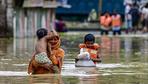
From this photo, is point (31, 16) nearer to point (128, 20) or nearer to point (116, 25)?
point (116, 25)

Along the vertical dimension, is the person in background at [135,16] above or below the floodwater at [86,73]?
below

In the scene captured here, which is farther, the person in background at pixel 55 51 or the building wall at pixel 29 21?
the building wall at pixel 29 21

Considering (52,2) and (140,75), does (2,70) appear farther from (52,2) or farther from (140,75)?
(52,2)

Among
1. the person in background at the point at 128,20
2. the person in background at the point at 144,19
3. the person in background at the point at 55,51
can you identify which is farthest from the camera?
the person in background at the point at 128,20

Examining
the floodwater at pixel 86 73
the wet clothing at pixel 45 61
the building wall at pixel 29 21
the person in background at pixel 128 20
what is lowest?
the person in background at pixel 128 20

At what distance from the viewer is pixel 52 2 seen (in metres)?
40.2

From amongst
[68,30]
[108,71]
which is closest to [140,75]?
[108,71]

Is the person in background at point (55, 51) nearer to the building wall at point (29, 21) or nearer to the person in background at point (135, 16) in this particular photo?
the building wall at point (29, 21)

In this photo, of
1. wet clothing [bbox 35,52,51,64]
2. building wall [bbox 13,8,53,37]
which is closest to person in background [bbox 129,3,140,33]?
building wall [bbox 13,8,53,37]

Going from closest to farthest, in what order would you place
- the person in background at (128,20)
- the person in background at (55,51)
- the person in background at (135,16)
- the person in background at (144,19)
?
1. the person in background at (55,51)
2. the person in background at (144,19)
3. the person in background at (128,20)
4. the person in background at (135,16)

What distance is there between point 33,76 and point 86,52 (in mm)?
2574

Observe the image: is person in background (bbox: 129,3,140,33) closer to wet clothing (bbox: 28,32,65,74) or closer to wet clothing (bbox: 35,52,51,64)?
wet clothing (bbox: 28,32,65,74)

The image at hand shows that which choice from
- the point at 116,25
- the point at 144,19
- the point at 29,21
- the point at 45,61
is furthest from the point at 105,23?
the point at 45,61

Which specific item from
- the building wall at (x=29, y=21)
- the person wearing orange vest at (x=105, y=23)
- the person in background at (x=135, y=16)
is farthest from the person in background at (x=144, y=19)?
the building wall at (x=29, y=21)
